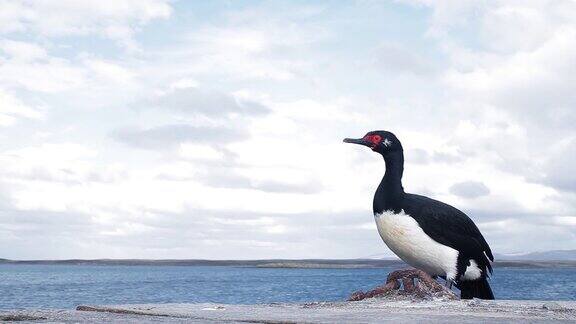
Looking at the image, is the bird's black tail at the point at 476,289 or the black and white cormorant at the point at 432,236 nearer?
the black and white cormorant at the point at 432,236

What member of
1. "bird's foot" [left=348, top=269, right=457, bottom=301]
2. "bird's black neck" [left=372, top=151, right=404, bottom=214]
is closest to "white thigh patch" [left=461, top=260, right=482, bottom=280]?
"bird's foot" [left=348, top=269, right=457, bottom=301]

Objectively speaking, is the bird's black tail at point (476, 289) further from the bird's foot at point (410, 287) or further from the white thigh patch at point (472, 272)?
the bird's foot at point (410, 287)

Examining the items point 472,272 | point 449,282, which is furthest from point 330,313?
point 472,272

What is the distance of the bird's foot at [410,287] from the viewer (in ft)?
32.4

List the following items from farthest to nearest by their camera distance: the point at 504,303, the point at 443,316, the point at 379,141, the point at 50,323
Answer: the point at 379,141
the point at 504,303
the point at 443,316
the point at 50,323

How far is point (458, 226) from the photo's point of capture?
11.1 metres

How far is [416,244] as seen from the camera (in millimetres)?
10789

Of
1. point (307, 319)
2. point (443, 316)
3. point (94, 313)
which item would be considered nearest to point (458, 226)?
point (443, 316)

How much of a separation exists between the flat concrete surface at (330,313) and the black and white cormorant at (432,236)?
1.40 metres

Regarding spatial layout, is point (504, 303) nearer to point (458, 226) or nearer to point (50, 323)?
point (458, 226)

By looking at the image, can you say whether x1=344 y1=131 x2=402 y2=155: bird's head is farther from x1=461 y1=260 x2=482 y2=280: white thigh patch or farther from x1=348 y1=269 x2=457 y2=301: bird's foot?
x1=348 y1=269 x2=457 y2=301: bird's foot

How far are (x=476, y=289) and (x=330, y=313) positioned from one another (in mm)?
3993

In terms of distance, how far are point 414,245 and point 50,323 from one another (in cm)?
574

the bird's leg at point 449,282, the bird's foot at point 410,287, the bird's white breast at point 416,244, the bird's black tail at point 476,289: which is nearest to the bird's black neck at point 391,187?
the bird's white breast at point 416,244
